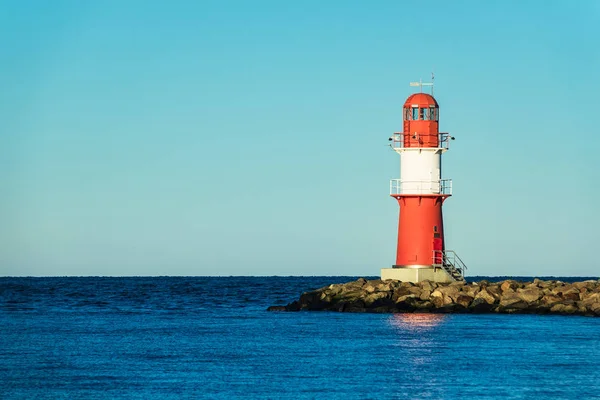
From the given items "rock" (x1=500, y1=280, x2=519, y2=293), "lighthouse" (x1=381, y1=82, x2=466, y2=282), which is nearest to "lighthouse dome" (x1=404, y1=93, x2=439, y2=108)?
"lighthouse" (x1=381, y1=82, x2=466, y2=282)

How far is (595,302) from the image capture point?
42.6 m

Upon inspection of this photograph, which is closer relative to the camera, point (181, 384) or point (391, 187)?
point (181, 384)

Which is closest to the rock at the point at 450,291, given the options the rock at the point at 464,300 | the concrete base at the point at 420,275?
the rock at the point at 464,300

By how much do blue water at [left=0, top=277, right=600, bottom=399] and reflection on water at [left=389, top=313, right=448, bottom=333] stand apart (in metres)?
0.04

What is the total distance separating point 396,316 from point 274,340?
9.14m

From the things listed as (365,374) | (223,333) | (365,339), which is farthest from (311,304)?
(365,374)

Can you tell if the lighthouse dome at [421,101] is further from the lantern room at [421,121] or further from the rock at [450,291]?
the rock at [450,291]

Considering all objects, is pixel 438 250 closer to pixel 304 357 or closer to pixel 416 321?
pixel 416 321

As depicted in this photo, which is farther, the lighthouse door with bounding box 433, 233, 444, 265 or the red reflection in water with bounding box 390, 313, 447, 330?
the lighthouse door with bounding box 433, 233, 444, 265

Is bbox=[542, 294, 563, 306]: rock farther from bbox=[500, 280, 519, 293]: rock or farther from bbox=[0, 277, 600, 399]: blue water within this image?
bbox=[500, 280, 519, 293]: rock

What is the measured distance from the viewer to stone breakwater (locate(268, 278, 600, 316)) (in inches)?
1704

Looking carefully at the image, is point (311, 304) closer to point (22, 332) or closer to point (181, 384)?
point (22, 332)

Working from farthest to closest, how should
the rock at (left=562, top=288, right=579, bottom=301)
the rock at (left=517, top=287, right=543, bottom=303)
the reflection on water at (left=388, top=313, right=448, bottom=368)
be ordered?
the rock at (left=562, top=288, right=579, bottom=301) → the rock at (left=517, top=287, right=543, bottom=303) → the reflection on water at (left=388, top=313, right=448, bottom=368)

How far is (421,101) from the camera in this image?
150 feet
